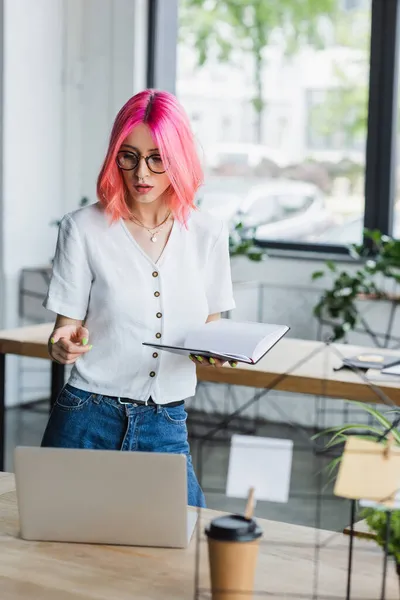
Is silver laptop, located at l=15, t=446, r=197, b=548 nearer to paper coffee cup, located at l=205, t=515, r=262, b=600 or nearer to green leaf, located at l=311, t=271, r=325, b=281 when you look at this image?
paper coffee cup, located at l=205, t=515, r=262, b=600

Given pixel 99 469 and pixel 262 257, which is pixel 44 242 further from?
pixel 99 469

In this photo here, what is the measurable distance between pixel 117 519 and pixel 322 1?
16.0ft

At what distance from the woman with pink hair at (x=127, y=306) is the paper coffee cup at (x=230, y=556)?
77cm

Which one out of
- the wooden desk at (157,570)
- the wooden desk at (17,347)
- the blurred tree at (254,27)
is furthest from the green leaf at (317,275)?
the wooden desk at (157,570)

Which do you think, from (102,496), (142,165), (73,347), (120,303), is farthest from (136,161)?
(102,496)

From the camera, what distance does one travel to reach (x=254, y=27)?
20.4 ft

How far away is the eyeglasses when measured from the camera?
6.86 feet

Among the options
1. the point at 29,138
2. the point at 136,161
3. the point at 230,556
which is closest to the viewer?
the point at 230,556

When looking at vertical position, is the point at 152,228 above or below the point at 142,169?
below

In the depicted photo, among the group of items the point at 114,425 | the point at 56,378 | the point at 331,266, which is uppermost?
the point at 331,266

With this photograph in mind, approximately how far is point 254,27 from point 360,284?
1.85 m

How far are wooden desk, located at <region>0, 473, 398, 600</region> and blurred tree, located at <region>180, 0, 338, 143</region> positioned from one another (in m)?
4.76

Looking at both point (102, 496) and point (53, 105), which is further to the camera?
point (53, 105)

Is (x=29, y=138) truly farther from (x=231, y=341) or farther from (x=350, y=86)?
(x=231, y=341)
